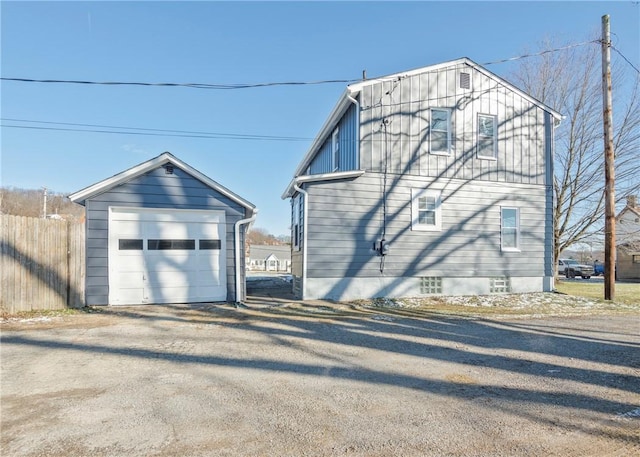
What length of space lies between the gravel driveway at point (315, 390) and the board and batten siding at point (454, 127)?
6.21 meters

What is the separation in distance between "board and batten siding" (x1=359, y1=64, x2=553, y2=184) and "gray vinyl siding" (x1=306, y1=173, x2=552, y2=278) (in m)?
0.42

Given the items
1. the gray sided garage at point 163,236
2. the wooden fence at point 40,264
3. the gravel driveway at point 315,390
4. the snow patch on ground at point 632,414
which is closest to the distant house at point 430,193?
the gray sided garage at point 163,236

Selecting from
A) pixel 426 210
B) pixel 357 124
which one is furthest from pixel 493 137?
pixel 357 124

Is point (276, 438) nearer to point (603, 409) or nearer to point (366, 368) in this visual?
point (366, 368)

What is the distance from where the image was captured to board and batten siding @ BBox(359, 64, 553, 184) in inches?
464

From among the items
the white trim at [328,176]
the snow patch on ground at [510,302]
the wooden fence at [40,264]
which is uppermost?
the white trim at [328,176]

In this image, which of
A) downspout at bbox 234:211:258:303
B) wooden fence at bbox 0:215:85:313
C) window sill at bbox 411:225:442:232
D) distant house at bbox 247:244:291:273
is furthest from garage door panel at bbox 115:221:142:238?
distant house at bbox 247:244:291:273

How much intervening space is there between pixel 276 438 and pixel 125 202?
8348 mm

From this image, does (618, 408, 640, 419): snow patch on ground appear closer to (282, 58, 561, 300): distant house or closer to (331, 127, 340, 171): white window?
(282, 58, 561, 300): distant house

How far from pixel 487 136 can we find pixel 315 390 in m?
11.5

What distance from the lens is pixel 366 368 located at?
4855 mm

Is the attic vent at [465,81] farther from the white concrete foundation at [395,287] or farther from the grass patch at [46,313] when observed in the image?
the grass patch at [46,313]

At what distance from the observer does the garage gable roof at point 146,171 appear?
9.30 m

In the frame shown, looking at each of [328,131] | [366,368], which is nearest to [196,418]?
[366,368]
